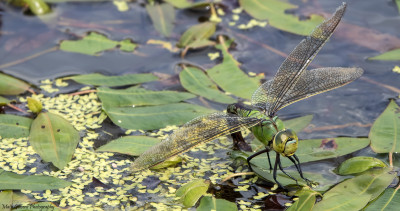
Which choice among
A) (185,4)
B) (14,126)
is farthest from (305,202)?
(185,4)

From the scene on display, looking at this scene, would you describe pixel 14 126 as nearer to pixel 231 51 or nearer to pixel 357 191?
pixel 231 51

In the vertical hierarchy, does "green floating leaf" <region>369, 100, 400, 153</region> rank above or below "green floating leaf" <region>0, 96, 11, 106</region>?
below

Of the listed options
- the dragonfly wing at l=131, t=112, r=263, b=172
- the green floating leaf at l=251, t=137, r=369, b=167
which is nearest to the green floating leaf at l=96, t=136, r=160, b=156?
the dragonfly wing at l=131, t=112, r=263, b=172

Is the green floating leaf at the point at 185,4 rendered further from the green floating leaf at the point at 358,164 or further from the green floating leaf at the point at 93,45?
the green floating leaf at the point at 358,164

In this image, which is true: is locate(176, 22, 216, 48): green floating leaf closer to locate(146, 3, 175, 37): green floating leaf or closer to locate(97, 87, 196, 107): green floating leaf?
locate(146, 3, 175, 37): green floating leaf

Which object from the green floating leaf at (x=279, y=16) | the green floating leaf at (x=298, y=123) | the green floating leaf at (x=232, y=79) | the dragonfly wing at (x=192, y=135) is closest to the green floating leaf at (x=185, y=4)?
the green floating leaf at (x=279, y=16)

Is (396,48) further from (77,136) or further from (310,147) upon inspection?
(77,136)

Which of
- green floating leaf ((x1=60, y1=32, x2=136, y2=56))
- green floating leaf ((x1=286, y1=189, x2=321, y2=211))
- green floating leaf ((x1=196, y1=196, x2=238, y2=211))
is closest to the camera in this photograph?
green floating leaf ((x1=286, y1=189, x2=321, y2=211))
